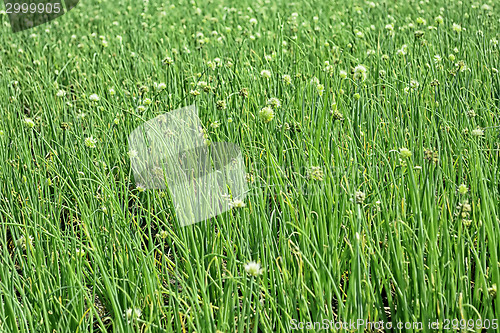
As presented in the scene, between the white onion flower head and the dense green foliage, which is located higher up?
the white onion flower head

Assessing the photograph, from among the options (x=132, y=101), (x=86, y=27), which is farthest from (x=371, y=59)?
(x=86, y=27)

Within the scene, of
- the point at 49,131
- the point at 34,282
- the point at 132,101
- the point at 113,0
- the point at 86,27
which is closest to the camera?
the point at 34,282

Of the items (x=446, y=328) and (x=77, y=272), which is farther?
(x=77, y=272)

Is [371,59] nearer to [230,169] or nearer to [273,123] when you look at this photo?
[273,123]

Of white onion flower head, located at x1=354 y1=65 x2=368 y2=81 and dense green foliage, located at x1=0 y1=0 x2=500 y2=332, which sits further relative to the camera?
white onion flower head, located at x1=354 y1=65 x2=368 y2=81

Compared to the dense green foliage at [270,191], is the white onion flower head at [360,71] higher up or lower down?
higher up

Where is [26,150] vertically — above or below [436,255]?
above

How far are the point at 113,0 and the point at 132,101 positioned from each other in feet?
15.2

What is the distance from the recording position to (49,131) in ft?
8.47

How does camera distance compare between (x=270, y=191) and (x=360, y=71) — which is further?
(x=360, y=71)

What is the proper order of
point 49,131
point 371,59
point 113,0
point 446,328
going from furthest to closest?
point 113,0 < point 371,59 < point 49,131 < point 446,328

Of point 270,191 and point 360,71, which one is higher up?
point 360,71

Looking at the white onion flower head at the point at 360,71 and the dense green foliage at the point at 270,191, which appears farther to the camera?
the white onion flower head at the point at 360,71

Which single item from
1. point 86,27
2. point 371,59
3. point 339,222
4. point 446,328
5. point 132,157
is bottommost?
point 446,328
